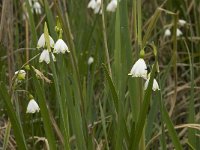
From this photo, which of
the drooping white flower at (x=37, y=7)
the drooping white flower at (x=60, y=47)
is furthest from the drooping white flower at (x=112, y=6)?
the drooping white flower at (x=60, y=47)

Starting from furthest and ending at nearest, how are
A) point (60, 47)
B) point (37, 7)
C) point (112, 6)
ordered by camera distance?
1. point (37, 7)
2. point (112, 6)
3. point (60, 47)

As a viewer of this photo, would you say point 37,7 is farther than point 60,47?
Yes

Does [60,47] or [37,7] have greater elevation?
[37,7]

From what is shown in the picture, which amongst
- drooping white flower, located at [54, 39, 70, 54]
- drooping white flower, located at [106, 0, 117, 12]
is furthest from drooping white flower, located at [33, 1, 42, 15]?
drooping white flower, located at [54, 39, 70, 54]

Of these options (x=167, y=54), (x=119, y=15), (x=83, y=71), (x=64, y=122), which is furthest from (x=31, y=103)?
(x=167, y=54)

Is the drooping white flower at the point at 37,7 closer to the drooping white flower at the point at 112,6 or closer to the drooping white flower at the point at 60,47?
the drooping white flower at the point at 112,6

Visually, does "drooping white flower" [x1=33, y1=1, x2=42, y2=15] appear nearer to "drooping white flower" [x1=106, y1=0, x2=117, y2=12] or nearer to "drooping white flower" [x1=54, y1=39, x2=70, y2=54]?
"drooping white flower" [x1=106, y1=0, x2=117, y2=12]

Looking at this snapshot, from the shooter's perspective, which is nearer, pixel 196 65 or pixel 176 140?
pixel 176 140

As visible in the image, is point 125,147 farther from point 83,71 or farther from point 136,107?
point 83,71

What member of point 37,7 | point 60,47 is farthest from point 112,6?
point 60,47

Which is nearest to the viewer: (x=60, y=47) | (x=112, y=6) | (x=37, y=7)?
(x=60, y=47)

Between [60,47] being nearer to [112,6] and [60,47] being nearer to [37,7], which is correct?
[112,6]
